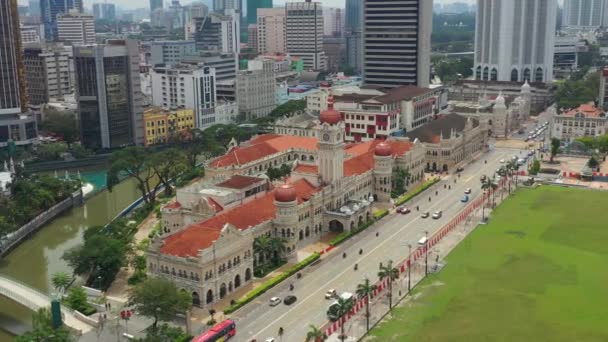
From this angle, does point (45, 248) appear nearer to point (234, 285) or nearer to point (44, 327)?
point (234, 285)

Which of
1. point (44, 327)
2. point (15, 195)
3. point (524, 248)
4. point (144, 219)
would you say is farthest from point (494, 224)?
point (15, 195)

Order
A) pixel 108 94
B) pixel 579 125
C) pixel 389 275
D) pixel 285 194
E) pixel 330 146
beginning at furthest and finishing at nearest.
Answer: pixel 579 125 → pixel 108 94 → pixel 330 146 → pixel 285 194 → pixel 389 275

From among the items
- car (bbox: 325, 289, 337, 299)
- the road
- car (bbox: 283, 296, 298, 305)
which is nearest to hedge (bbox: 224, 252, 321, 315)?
the road

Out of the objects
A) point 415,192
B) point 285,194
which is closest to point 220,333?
point 285,194

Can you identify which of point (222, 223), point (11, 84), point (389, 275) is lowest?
point (389, 275)

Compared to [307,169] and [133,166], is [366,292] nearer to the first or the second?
[307,169]

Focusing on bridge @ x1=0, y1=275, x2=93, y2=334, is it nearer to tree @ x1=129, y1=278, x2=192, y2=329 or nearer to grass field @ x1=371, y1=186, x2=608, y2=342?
tree @ x1=129, y1=278, x2=192, y2=329

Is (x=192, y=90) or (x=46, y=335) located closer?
(x=46, y=335)
